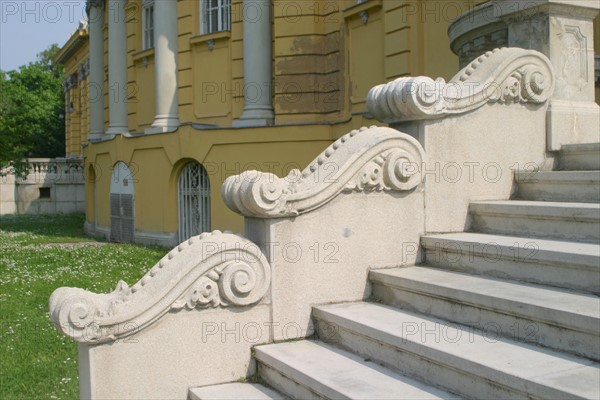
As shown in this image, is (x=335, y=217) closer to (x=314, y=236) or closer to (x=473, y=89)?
(x=314, y=236)

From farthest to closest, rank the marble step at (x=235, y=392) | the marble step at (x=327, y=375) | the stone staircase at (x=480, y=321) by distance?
1. the marble step at (x=235, y=392)
2. the marble step at (x=327, y=375)
3. the stone staircase at (x=480, y=321)

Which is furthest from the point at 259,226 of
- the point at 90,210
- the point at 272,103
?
the point at 90,210

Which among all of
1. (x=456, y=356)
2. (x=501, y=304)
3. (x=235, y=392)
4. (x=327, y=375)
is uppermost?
(x=501, y=304)

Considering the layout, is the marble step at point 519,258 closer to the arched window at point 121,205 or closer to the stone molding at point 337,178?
the stone molding at point 337,178

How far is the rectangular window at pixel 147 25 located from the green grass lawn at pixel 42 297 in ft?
18.2

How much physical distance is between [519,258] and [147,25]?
56.5 ft

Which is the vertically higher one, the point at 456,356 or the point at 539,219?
the point at 539,219

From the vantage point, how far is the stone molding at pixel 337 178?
4527 millimetres

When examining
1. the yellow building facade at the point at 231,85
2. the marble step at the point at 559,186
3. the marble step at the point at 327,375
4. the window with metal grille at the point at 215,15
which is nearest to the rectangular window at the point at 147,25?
the yellow building facade at the point at 231,85

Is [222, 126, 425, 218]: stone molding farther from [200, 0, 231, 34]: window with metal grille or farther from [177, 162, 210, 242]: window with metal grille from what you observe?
[200, 0, 231, 34]: window with metal grille

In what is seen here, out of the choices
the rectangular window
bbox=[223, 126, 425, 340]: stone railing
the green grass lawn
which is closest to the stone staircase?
bbox=[223, 126, 425, 340]: stone railing

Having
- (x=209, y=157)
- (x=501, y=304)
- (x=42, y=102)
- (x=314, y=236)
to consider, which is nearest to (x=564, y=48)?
(x=314, y=236)

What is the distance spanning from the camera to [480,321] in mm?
4055

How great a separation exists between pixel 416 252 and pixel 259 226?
3.92 feet
